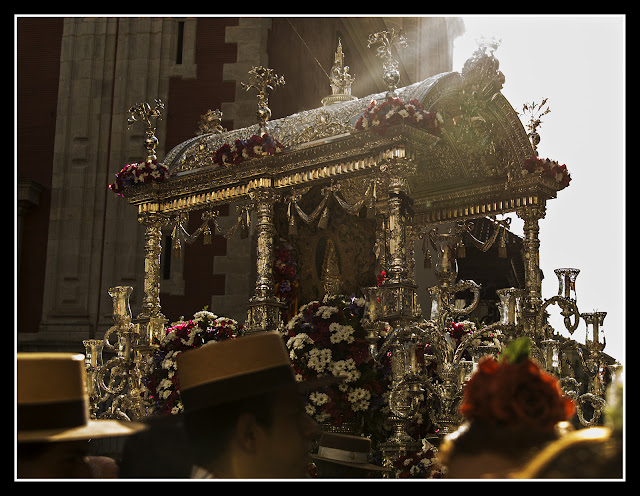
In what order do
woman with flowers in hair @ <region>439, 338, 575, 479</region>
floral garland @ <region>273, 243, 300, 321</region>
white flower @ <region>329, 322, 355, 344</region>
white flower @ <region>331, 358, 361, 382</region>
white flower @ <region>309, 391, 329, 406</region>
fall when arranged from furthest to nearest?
floral garland @ <region>273, 243, 300, 321</region> → white flower @ <region>329, 322, 355, 344</region> → white flower @ <region>331, 358, 361, 382</region> → white flower @ <region>309, 391, 329, 406</region> → woman with flowers in hair @ <region>439, 338, 575, 479</region>

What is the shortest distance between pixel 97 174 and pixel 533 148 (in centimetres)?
832

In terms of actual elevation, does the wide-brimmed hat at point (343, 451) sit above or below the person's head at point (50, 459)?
below

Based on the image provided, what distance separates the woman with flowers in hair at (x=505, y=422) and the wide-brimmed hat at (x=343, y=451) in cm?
338

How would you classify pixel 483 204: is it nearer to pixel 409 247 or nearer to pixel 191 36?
pixel 409 247

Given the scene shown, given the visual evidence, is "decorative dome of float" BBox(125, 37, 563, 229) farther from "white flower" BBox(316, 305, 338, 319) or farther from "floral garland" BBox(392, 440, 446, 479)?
"floral garland" BBox(392, 440, 446, 479)

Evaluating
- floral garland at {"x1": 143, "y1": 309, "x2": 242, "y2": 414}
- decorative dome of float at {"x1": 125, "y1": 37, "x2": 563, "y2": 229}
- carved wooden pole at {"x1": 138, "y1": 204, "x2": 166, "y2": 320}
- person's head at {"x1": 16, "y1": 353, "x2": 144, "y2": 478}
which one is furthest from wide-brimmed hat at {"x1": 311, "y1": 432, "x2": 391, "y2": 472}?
carved wooden pole at {"x1": 138, "y1": 204, "x2": 166, "y2": 320}

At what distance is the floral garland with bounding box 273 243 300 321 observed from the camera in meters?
12.4

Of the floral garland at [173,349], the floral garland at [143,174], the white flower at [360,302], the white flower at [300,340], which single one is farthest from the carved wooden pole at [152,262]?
the white flower at [360,302]

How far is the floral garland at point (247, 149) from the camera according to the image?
9492mm

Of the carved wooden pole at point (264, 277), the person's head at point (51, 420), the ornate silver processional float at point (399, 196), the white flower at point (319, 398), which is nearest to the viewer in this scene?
the person's head at point (51, 420)

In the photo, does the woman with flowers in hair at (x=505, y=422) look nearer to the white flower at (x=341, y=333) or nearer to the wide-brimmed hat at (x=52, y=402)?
the wide-brimmed hat at (x=52, y=402)

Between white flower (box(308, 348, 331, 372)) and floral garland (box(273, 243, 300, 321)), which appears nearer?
white flower (box(308, 348, 331, 372))

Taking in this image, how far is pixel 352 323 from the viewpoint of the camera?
8.73 m

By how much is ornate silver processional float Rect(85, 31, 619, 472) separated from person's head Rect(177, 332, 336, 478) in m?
4.80
